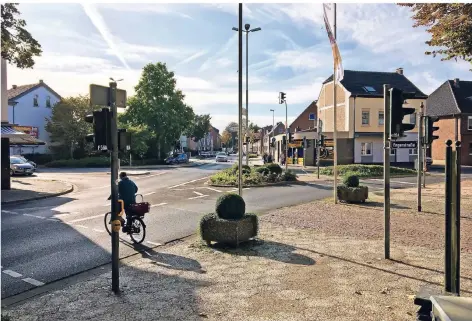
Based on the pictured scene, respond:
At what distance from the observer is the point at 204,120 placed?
101500mm

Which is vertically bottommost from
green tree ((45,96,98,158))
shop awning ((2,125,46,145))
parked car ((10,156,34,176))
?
parked car ((10,156,34,176))

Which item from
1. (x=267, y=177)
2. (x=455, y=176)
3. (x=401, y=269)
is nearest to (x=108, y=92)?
(x=455, y=176)

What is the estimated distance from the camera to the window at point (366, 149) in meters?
42.3

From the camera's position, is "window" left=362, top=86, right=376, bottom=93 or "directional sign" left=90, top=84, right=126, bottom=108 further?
"window" left=362, top=86, right=376, bottom=93

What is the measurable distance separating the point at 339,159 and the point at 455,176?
124 ft

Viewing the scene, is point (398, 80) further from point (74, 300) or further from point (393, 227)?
point (74, 300)

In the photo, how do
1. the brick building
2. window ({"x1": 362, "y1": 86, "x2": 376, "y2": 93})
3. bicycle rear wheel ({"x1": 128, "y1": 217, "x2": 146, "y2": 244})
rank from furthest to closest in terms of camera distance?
the brick building
window ({"x1": 362, "y1": 86, "x2": 376, "y2": 93})
bicycle rear wheel ({"x1": 128, "y1": 217, "x2": 146, "y2": 244})

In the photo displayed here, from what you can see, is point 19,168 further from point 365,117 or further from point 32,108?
point 365,117

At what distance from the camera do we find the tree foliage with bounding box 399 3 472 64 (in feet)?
34.3

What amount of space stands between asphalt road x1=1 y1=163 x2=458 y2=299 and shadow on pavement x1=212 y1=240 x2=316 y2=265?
191 centimetres

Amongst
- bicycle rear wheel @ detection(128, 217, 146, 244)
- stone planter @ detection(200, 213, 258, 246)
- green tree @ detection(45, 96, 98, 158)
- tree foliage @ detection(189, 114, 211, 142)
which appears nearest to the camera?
stone planter @ detection(200, 213, 258, 246)

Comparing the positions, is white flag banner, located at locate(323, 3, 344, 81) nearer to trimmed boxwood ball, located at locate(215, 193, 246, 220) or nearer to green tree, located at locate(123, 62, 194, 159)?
trimmed boxwood ball, located at locate(215, 193, 246, 220)

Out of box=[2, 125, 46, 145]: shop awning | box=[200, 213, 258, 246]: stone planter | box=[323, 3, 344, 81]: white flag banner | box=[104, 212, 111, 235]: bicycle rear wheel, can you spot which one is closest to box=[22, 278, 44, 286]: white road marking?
box=[200, 213, 258, 246]: stone planter

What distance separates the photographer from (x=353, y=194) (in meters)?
14.5
